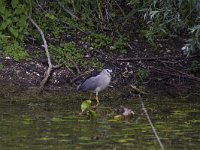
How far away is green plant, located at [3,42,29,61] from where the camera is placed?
51.2ft

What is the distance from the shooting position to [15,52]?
15.7 metres

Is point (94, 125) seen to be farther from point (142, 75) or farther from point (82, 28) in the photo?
point (82, 28)

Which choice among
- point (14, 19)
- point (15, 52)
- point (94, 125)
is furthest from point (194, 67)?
point (94, 125)

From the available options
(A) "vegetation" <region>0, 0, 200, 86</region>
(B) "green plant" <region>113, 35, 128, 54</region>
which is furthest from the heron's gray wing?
(B) "green plant" <region>113, 35, 128, 54</region>

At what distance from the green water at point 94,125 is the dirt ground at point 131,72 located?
30.3 inches

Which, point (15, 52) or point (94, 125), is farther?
point (15, 52)

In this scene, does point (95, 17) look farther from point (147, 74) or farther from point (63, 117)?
point (63, 117)

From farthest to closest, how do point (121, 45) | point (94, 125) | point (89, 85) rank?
1. point (121, 45)
2. point (89, 85)
3. point (94, 125)

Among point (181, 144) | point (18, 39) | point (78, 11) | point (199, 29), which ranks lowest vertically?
point (181, 144)

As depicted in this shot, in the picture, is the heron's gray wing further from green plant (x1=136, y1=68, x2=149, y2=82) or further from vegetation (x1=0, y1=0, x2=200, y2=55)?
vegetation (x1=0, y1=0, x2=200, y2=55)

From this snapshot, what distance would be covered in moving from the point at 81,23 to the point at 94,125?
604 cm

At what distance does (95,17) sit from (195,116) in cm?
564

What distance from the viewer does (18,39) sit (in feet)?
52.9

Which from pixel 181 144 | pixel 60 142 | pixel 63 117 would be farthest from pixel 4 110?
pixel 181 144
